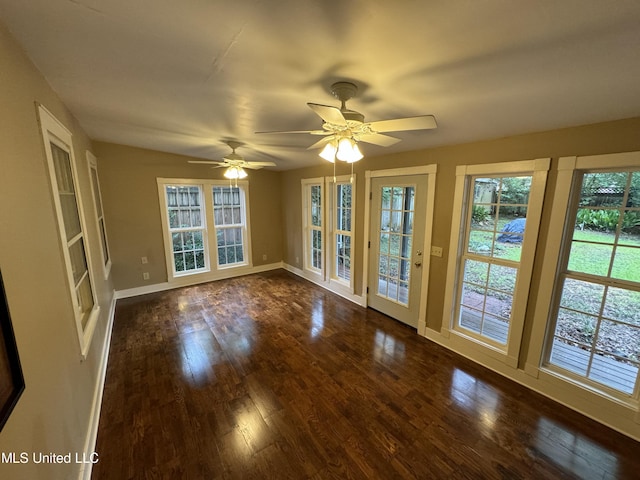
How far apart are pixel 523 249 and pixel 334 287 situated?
9.40 ft

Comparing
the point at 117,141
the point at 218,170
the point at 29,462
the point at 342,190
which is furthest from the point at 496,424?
the point at 117,141

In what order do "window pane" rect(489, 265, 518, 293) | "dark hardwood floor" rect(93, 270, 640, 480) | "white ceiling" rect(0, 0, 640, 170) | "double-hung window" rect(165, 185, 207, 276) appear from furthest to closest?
"double-hung window" rect(165, 185, 207, 276) → "window pane" rect(489, 265, 518, 293) → "dark hardwood floor" rect(93, 270, 640, 480) → "white ceiling" rect(0, 0, 640, 170)

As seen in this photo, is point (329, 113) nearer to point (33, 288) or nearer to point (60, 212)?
point (33, 288)

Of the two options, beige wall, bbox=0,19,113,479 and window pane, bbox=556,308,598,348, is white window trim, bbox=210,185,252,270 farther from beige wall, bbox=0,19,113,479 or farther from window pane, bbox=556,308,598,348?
window pane, bbox=556,308,598,348

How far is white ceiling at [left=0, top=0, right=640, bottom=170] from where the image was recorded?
1.01 meters

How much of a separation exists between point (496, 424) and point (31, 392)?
2837 millimetres

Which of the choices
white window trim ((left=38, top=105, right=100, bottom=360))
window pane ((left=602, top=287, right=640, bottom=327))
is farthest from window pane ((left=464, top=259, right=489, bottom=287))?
white window trim ((left=38, top=105, right=100, bottom=360))

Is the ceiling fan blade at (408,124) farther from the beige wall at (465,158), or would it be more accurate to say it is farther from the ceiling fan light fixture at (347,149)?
the beige wall at (465,158)

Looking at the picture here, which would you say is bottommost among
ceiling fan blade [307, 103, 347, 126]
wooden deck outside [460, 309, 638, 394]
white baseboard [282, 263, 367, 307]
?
white baseboard [282, 263, 367, 307]

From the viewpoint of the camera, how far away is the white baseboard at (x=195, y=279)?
14.7ft

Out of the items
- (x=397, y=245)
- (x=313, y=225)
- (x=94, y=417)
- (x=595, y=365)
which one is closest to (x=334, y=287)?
(x=313, y=225)

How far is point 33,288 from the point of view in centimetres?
118

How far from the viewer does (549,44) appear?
1.12 m

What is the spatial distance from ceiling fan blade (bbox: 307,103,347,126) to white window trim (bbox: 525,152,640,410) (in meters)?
1.85
